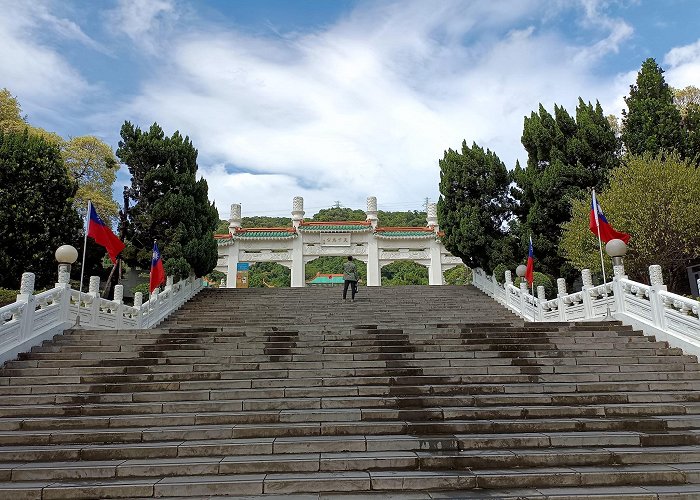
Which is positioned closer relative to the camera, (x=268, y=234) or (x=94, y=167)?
(x=94, y=167)

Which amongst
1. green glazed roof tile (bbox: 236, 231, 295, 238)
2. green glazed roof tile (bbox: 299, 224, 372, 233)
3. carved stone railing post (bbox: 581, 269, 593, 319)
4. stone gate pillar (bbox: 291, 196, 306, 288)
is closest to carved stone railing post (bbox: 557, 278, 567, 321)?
Answer: carved stone railing post (bbox: 581, 269, 593, 319)

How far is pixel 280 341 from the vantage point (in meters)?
7.79

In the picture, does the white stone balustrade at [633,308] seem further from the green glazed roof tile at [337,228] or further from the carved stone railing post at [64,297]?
the carved stone railing post at [64,297]

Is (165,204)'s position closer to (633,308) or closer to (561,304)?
(561,304)

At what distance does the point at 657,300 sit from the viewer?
25.6ft

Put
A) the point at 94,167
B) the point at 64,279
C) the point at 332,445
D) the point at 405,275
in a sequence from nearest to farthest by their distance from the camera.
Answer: the point at 332,445
the point at 64,279
the point at 94,167
the point at 405,275

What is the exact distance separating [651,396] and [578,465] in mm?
2258

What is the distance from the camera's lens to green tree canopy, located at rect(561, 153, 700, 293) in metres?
11.4

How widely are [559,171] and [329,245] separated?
10.8 meters

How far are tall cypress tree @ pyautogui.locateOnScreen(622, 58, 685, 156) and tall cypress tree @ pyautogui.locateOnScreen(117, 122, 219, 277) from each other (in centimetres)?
1474

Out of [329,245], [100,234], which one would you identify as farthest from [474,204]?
[100,234]

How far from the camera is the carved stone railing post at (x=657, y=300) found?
7.66 meters

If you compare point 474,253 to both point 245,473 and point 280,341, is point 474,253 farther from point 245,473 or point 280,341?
point 245,473

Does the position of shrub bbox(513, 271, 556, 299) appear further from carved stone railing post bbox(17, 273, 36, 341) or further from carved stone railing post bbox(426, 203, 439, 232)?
carved stone railing post bbox(17, 273, 36, 341)
